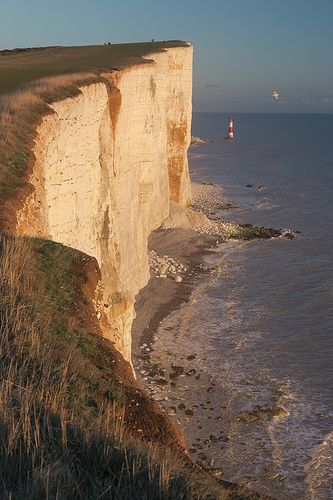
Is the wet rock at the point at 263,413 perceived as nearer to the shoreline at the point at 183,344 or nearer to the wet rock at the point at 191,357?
the shoreline at the point at 183,344

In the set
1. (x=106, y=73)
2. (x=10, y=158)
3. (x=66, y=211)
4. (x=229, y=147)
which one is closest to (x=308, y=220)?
(x=106, y=73)

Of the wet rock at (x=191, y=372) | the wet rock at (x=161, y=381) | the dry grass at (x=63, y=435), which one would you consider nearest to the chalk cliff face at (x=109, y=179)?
the dry grass at (x=63, y=435)

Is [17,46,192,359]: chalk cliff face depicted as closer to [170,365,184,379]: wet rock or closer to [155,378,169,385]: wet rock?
[155,378,169,385]: wet rock

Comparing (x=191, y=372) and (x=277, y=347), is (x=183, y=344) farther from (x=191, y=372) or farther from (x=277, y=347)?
(x=277, y=347)

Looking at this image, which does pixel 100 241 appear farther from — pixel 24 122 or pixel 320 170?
pixel 320 170

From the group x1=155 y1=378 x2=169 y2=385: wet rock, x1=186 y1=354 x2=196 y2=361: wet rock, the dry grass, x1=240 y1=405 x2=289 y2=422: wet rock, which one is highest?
the dry grass

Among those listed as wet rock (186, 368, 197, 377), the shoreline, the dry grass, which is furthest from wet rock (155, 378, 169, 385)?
the dry grass
